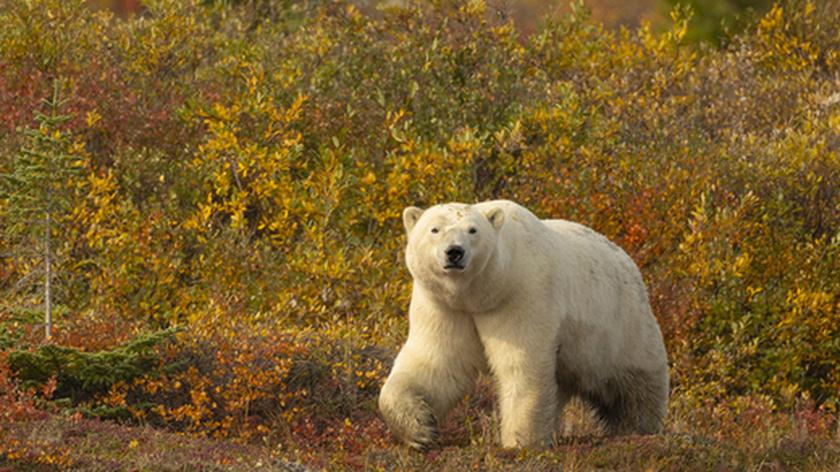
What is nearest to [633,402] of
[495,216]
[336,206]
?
[495,216]

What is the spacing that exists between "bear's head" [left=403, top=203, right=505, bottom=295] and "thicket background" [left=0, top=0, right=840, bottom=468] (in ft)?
3.10

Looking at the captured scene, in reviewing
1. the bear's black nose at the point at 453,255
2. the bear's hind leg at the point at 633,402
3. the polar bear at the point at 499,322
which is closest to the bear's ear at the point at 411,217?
the polar bear at the point at 499,322

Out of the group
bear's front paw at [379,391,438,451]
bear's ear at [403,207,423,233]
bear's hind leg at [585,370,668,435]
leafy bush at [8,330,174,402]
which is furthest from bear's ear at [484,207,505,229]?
leafy bush at [8,330,174,402]

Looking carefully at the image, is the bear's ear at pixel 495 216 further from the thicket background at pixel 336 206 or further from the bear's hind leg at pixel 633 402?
the bear's hind leg at pixel 633 402

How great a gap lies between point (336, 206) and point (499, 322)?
4.89 metres

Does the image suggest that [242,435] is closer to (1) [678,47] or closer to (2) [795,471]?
(2) [795,471]

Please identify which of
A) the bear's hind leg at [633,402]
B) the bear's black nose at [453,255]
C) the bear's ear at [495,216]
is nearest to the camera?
the bear's black nose at [453,255]

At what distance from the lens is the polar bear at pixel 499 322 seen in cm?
681

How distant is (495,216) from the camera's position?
275 inches

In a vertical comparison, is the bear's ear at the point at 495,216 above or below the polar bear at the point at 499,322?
above

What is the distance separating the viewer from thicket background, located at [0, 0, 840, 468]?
833 cm

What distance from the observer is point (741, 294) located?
1114 centimetres

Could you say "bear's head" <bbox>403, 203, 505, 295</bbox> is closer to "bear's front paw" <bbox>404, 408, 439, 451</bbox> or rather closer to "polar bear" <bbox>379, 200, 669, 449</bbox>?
"polar bear" <bbox>379, 200, 669, 449</bbox>

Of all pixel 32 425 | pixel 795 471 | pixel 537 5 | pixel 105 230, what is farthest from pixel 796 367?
pixel 537 5
